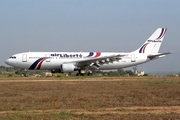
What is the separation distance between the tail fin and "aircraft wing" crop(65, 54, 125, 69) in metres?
6.33

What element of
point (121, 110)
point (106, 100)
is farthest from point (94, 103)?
point (121, 110)

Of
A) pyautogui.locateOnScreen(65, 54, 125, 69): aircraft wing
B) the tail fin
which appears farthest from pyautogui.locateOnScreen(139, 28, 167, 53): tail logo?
pyautogui.locateOnScreen(65, 54, 125, 69): aircraft wing

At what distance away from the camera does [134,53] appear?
187 ft

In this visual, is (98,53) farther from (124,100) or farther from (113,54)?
(124,100)

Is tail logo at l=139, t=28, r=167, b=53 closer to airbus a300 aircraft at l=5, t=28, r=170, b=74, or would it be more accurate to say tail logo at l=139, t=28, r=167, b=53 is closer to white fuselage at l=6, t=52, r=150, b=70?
airbus a300 aircraft at l=5, t=28, r=170, b=74

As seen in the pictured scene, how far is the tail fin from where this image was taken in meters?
57.7

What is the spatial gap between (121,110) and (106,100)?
3467mm

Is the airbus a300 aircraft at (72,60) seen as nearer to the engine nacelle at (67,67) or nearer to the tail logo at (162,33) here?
the engine nacelle at (67,67)

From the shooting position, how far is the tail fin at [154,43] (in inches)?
2272

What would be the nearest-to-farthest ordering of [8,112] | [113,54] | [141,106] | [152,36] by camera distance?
[8,112] → [141,106] → [113,54] → [152,36]

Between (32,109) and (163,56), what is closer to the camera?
(32,109)

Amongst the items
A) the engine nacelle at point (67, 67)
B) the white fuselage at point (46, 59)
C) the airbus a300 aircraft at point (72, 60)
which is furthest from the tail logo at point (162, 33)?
the engine nacelle at point (67, 67)

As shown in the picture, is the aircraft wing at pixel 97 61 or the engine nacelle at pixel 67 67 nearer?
the engine nacelle at pixel 67 67

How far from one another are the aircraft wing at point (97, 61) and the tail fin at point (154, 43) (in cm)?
633
